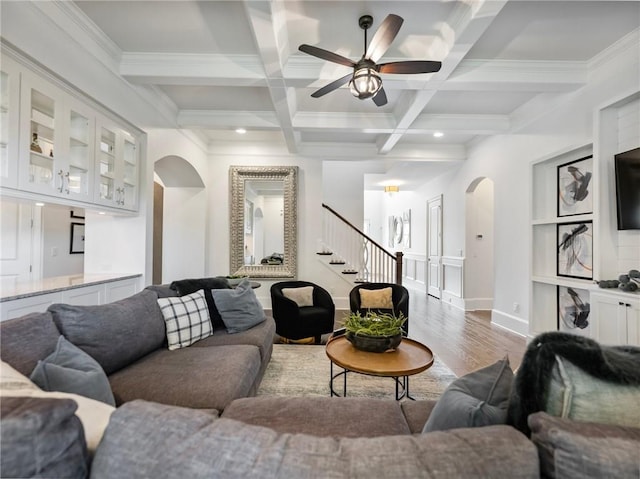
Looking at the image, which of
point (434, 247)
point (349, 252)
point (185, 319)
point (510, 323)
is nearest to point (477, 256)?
point (434, 247)

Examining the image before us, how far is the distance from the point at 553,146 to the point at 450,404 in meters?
4.08

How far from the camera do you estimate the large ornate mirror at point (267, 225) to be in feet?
18.6

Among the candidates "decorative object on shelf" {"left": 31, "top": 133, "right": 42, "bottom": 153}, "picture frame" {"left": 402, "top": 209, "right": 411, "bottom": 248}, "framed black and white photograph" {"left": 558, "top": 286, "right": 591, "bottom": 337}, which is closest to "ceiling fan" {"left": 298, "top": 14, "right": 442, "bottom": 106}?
"decorative object on shelf" {"left": 31, "top": 133, "right": 42, "bottom": 153}

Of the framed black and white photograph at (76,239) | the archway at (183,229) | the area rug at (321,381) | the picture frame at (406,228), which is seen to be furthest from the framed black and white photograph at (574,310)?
the framed black and white photograph at (76,239)

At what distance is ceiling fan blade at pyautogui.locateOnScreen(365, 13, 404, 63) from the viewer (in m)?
1.97

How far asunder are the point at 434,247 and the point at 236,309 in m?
5.99

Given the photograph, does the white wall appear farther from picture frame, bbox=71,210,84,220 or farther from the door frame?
the door frame

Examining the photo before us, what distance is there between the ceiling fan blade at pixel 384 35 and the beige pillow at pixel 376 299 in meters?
2.69

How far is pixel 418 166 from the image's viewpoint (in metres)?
6.31

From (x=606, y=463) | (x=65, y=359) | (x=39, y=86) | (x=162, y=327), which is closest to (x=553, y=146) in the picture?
(x=606, y=463)

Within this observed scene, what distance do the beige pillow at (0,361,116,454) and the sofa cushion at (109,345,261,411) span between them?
0.71m

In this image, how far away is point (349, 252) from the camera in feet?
20.1

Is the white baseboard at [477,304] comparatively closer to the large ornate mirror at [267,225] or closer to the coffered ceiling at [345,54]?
the coffered ceiling at [345,54]

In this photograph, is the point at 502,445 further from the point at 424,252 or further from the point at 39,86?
the point at 424,252
